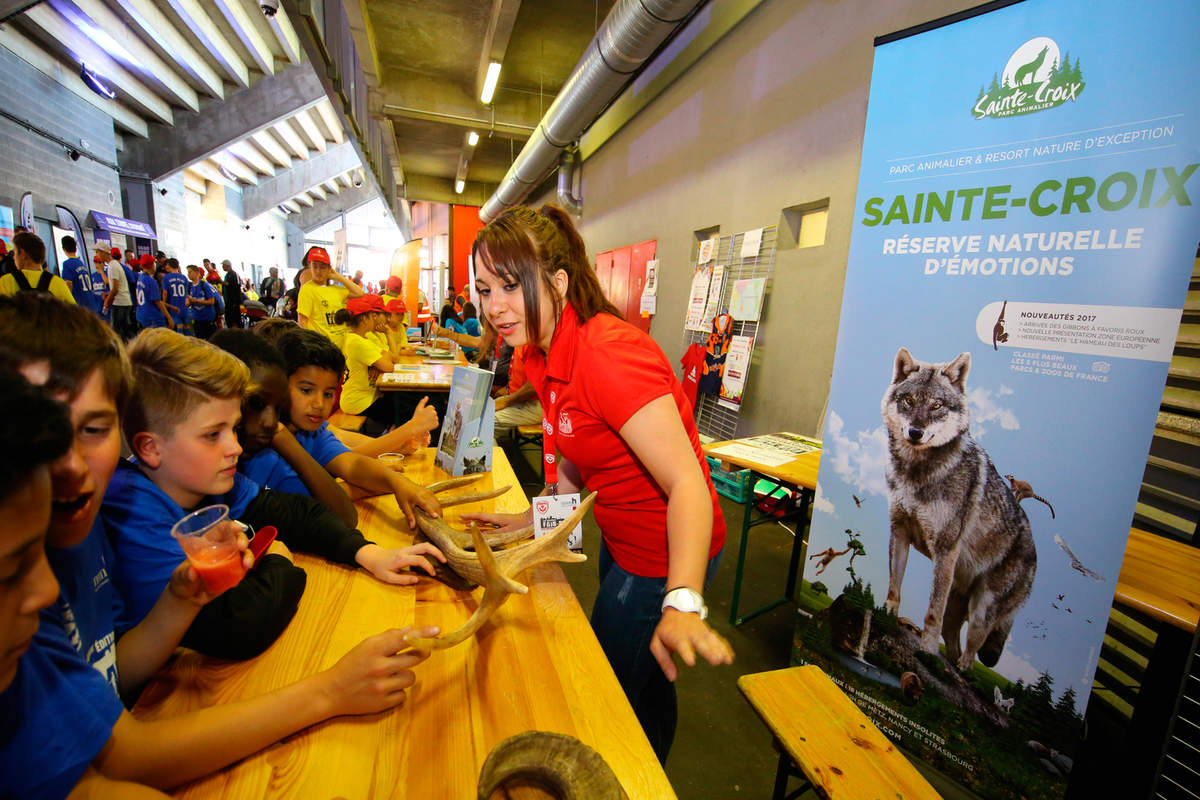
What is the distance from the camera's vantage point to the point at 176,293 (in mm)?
8586

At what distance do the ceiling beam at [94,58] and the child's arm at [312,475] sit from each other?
36.5 feet

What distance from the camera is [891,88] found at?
1.74 m

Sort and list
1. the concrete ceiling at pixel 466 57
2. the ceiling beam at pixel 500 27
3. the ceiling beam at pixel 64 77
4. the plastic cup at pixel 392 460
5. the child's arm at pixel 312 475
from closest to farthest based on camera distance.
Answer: the child's arm at pixel 312 475 → the plastic cup at pixel 392 460 → the ceiling beam at pixel 500 27 → the concrete ceiling at pixel 466 57 → the ceiling beam at pixel 64 77

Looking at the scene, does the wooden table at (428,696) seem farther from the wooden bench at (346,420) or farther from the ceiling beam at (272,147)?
the ceiling beam at (272,147)

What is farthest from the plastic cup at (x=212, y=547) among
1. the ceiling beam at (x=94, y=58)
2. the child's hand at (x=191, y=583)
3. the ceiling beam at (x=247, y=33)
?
the ceiling beam at (x=247, y=33)

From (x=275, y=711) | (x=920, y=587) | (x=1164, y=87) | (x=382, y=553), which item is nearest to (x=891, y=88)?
(x=1164, y=87)

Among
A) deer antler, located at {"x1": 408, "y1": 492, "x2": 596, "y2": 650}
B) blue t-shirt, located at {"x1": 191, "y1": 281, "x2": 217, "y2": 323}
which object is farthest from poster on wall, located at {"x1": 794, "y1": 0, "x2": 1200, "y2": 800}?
blue t-shirt, located at {"x1": 191, "y1": 281, "x2": 217, "y2": 323}

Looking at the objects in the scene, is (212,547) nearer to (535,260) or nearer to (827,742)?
(535,260)

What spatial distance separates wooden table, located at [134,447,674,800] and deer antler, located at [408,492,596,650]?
0.08 metres

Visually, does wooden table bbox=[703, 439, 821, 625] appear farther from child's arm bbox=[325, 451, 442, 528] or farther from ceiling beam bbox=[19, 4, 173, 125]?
ceiling beam bbox=[19, 4, 173, 125]

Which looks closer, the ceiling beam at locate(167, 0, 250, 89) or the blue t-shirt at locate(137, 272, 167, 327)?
the blue t-shirt at locate(137, 272, 167, 327)

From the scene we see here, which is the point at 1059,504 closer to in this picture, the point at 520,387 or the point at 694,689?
the point at 694,689

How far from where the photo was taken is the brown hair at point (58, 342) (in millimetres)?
632

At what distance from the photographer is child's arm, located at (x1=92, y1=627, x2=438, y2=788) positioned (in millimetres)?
651
